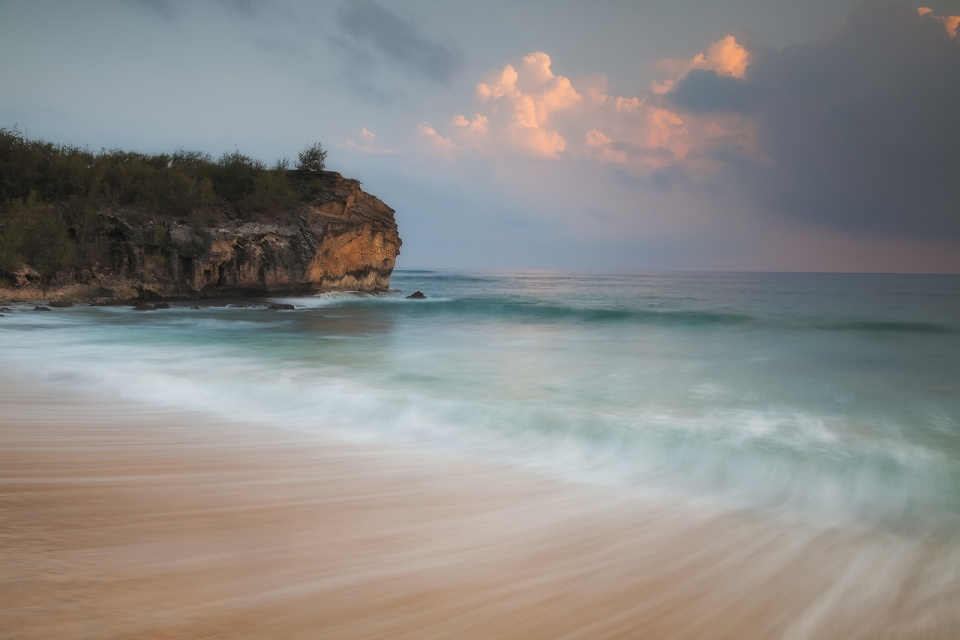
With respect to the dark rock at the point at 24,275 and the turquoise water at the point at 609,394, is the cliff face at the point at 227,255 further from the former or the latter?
the turquoise water at the point at 609,394

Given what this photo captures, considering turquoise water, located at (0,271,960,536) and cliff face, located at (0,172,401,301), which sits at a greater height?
cliff face, located at (0,172,401,301)

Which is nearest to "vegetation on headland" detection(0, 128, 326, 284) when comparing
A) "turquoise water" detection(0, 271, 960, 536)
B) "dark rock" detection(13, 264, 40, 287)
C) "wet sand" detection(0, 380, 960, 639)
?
"dark rock" detection(13, 264, 40, 287)

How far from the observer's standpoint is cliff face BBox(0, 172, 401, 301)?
69.9ft

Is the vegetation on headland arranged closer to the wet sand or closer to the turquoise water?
the turquoise water

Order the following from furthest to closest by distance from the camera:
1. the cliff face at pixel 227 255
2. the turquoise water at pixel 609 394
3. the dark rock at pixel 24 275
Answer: the cliff face at pixel 227 255
the dark rock at pixel 24 275
the turquoise water at pixel 609 394

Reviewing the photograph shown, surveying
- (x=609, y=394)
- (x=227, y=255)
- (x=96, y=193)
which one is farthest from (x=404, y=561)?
(x=96, y=193)

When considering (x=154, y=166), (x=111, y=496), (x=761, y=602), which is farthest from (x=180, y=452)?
(x=154, y=166)

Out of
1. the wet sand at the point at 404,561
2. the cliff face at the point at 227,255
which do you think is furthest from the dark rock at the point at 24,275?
the wet sand at the point at 404,561

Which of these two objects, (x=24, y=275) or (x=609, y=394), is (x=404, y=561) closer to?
(x=609, y=394)

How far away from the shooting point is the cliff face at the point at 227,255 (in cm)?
2131

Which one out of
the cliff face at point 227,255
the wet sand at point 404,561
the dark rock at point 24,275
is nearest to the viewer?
the wet sand at point 404,561

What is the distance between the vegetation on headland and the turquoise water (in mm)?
4310

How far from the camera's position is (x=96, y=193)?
74.5 ft

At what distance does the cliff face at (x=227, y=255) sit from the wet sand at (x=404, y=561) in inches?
813
